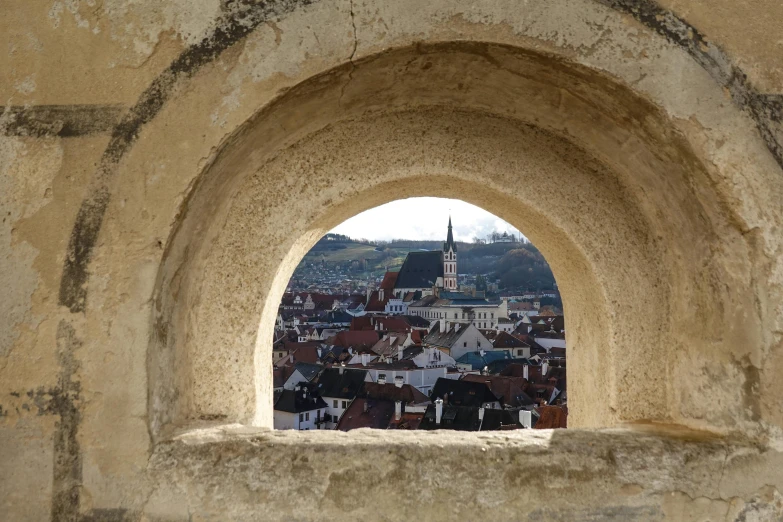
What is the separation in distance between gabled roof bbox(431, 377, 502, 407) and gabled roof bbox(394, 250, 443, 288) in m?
50.4

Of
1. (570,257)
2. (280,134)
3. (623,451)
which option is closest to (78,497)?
(280,134)

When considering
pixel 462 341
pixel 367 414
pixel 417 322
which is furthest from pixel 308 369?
pixel 417 322

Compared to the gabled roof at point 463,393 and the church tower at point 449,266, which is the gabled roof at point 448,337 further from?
the church tower at point 449,266

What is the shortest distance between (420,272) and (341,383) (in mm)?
47624

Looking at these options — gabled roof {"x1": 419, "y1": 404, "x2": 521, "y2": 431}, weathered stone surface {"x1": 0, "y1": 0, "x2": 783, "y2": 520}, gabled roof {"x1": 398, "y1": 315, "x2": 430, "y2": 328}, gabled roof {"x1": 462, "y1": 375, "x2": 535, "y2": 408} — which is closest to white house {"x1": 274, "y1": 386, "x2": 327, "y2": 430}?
gabled roof {"x1": 462, "y1": 375, "x2": 535, "y2": 408}

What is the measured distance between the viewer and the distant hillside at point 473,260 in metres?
79.9

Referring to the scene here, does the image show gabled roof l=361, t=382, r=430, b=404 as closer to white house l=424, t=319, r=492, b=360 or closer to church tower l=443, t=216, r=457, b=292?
white house l=424, t=319, r=492, b=360

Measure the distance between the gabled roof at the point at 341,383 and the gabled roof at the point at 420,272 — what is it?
45300 millimetres

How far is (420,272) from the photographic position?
256ft

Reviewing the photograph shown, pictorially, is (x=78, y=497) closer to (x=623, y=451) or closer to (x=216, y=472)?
(x=216, y=472)

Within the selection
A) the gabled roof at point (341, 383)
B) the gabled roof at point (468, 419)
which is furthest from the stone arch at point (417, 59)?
the gabled roof at point (341, 383)

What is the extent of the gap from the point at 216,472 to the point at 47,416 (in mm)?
594

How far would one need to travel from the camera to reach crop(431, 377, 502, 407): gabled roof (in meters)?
24.6

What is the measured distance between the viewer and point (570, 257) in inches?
123
